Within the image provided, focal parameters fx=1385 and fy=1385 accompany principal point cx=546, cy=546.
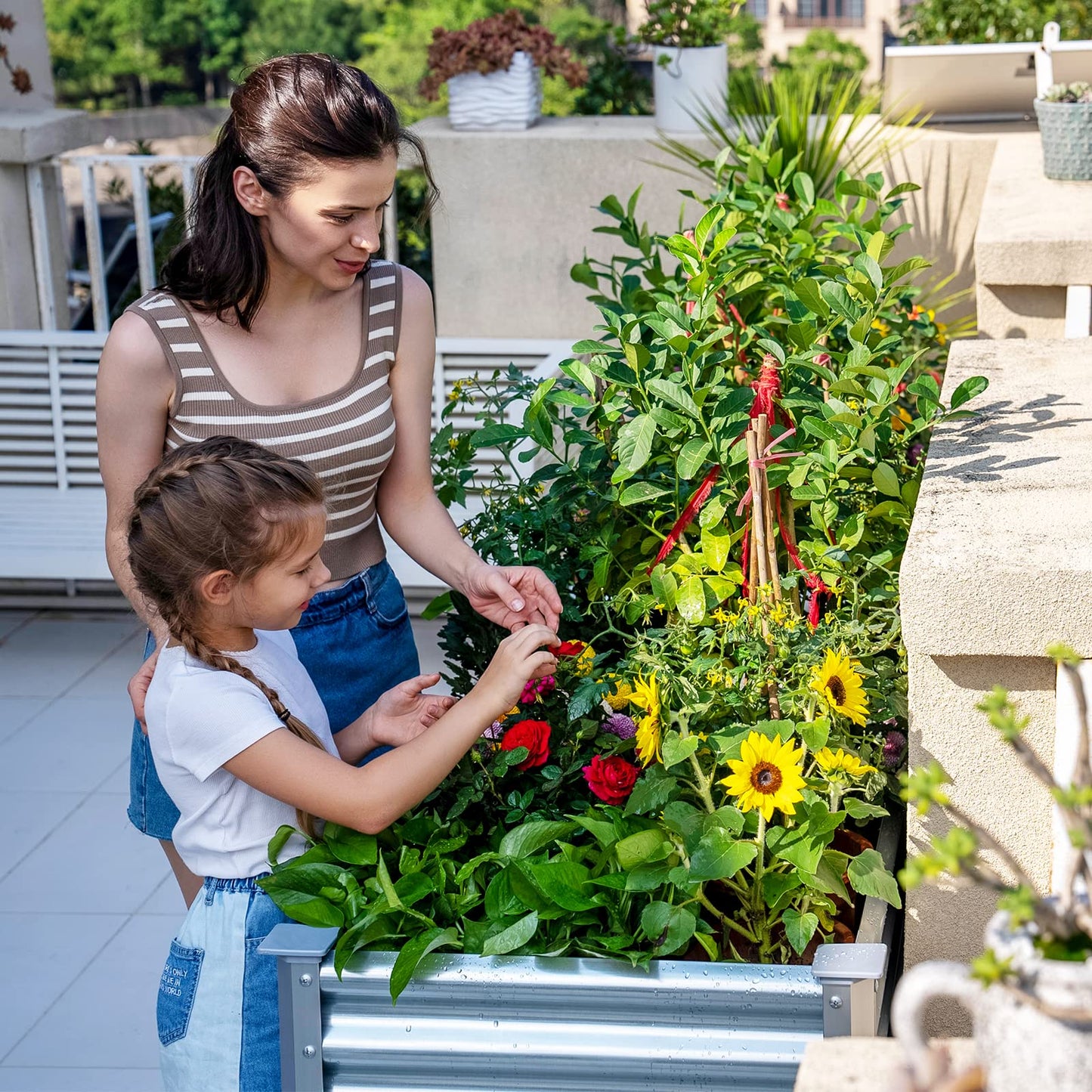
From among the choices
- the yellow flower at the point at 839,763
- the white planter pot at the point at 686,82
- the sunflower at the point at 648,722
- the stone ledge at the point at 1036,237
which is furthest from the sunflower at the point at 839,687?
the white planter pot at the point at 686,82

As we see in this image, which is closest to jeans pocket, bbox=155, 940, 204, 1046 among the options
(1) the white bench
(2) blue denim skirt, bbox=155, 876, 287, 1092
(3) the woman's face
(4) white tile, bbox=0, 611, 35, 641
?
(2) blue denim skirt, bbox=155, 876, 287, 1092

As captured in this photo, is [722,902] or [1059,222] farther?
[1059,222]

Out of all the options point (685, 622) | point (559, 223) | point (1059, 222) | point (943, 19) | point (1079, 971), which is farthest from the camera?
point (943, 19)

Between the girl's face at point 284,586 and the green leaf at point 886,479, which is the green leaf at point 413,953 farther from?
the green leaf at point 886,479

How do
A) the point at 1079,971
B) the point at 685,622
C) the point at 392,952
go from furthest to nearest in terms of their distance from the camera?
the point at 685,622 < the point at 392,952 < the point at 1079,971

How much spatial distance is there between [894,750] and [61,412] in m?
3.56

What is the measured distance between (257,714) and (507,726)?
0.36 meters

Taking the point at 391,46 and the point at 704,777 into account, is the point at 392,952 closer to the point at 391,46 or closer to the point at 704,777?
the point at 704,777

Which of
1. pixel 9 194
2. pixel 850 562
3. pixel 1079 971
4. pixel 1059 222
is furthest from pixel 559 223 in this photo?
pixel 1079 971

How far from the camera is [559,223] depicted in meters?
4.72

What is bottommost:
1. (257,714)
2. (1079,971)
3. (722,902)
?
(722,902)

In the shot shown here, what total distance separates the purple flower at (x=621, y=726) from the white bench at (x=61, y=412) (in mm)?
2644

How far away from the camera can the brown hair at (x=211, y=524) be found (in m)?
1.39

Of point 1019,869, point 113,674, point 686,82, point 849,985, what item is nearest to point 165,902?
point 113,674
